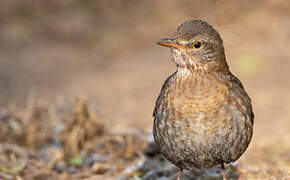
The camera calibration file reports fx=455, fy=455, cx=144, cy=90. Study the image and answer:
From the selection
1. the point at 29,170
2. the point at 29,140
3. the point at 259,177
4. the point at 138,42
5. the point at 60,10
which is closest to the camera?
the point at 259,177

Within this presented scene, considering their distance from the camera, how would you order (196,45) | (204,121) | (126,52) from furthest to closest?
(126,52)
(196,45)
(204,121)

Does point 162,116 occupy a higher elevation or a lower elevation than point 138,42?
lower

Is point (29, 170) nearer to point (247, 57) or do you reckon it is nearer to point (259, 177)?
point (259, 177)

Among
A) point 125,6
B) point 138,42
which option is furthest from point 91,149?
point 125,6

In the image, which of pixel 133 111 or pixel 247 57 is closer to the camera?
pixel 133 111

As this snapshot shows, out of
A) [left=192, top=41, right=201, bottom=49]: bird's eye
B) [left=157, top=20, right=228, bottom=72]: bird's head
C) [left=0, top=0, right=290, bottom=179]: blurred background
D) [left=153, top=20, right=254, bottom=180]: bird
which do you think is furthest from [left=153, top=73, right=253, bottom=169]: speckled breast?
[left=0, top=0, right=290, bottom=179]: blurred background

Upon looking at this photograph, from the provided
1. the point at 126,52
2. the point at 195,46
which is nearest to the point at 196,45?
the point at 195,46

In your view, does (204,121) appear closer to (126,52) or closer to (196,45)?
(196,45)

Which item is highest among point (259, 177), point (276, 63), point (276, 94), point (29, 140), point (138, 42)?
point (138, 42)
